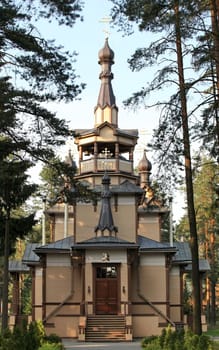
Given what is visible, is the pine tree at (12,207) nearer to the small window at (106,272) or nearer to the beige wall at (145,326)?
the small window at (106,272)

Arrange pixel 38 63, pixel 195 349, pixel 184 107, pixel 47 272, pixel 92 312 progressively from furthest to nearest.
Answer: pixel 47 272
pixel 92 312
pixel 184 107
pixel 38 63
pixel 195 349

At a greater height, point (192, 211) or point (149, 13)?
point (149, 13)

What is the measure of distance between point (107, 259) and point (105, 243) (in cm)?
66

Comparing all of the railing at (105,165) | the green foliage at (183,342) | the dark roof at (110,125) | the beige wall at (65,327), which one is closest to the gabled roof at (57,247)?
the beige wall at (65,327)

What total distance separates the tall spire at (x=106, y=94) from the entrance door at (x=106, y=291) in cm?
820

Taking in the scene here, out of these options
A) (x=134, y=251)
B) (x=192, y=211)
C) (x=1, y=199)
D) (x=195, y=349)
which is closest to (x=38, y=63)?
(x=192, y=211)

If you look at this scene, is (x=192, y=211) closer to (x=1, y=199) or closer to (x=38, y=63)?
(x=38, y=63)

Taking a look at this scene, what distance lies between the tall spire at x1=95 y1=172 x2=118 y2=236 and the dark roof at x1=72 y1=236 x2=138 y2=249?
0.46 m

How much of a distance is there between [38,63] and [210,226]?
3278 centimetres

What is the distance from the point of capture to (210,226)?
4494 cm

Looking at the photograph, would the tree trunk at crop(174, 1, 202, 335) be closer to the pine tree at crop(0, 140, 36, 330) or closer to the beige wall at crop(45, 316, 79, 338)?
the pine tree at crop(0, 140, 36, 330)

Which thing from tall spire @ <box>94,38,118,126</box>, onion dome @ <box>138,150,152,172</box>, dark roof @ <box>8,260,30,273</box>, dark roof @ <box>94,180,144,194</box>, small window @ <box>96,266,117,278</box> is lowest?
small window @ <box>96,266,117,278</box>

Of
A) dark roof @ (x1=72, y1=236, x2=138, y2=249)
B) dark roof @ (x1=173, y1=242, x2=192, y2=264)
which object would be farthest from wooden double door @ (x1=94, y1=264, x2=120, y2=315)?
dark roof @ (x1=173, y1=242, x2=192, y2=264)

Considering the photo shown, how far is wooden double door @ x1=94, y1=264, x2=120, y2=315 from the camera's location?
2581cm
